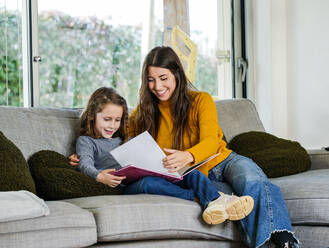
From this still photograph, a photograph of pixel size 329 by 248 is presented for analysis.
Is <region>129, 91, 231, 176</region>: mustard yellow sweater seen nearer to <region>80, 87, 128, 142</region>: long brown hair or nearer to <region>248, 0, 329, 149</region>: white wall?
<region>80, 87, 128, 142</region>: long brown hair

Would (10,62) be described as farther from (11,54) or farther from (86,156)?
(86,156)

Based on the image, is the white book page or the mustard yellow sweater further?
the mustard yellow sweater

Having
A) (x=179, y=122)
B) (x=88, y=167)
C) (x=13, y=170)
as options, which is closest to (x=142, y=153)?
(x=88, y=167)

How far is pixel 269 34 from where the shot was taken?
3969 mm

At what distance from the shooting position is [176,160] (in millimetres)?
2289

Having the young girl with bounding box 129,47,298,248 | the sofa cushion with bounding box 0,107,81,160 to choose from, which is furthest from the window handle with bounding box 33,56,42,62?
the young girl with bounding box 129,47,298,248

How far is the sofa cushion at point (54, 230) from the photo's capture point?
177 centimetres

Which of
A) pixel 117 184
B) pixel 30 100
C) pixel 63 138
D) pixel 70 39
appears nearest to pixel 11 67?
pixel 30 100

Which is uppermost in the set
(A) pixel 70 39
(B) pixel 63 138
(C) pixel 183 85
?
(A) pixel 70 39

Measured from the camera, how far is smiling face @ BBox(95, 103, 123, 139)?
2.57 metres

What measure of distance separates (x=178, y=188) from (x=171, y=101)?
1.72 ft

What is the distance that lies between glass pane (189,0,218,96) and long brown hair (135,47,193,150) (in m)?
1.47

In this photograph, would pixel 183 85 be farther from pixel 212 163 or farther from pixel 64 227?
pixel 64 227

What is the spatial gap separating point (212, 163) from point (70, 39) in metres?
1.42
